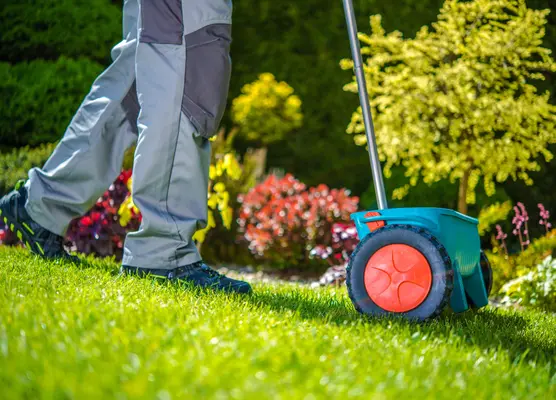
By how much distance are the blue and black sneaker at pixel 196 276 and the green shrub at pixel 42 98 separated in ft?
11.3

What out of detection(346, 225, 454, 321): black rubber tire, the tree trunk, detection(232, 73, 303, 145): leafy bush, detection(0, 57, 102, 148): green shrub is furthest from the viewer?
detection(232, 73, 303, 145): leafy bush

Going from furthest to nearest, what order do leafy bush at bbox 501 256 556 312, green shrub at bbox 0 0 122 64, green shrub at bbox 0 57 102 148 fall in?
green shrub at bbox 0 0 122 64, green shrub at bbox 0 57 102 148, leafy bush at bbox 501 256 556 312

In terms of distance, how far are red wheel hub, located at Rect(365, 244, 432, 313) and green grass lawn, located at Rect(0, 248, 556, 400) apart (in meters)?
0.10

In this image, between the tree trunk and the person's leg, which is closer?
the person's leg

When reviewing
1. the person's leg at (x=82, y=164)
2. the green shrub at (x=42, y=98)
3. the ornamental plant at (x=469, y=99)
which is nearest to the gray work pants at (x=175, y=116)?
the person's leg at (x=82, y=164)

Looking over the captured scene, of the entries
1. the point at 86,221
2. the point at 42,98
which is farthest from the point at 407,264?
the point at 42,98

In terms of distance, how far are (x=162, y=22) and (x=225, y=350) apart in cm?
135

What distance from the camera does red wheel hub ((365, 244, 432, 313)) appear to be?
77.9 inches

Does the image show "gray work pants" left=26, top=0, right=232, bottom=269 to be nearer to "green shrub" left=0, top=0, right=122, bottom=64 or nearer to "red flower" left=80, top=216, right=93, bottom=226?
"red flower" left=80, top=216, right=93, bottom=226

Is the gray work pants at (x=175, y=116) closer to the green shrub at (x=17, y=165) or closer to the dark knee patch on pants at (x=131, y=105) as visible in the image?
the dark knee patch on pants at (x=131, y=105)

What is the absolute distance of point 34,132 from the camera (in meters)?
5.46

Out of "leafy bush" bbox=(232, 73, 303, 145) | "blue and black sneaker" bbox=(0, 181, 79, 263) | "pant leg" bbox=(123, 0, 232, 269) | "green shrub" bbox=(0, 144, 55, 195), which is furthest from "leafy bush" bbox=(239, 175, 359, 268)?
"pant leg" bbox=(123, 0, 232, 269)

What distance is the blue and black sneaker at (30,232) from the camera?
2574mm

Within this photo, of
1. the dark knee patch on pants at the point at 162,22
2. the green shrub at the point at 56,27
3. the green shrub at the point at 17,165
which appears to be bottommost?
the green shrub at the point at 17,165
